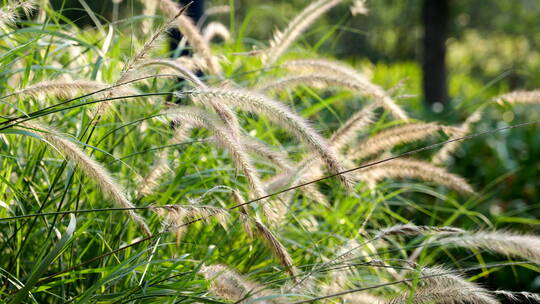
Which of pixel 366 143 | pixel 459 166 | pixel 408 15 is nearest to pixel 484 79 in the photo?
pixel 408 15

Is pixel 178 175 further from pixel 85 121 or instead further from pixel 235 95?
pixel 235 95

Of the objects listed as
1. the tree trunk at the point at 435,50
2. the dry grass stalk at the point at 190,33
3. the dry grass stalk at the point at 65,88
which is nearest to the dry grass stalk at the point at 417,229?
the dry grass stalk at the point at 65,88

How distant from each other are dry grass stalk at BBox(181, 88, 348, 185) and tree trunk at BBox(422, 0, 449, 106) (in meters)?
8.37

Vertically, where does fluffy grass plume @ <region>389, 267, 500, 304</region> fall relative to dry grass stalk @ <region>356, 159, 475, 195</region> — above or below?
above

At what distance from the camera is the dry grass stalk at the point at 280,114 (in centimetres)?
164

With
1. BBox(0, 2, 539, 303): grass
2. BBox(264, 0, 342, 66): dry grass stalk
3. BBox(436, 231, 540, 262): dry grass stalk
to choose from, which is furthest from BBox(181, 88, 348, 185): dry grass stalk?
BBox(264, 0, 342, 66): dry grass stalk

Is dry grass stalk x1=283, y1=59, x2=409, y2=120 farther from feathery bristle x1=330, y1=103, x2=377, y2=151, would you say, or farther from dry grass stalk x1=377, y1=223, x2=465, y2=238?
dry grass stalk x1=377, y1=223, x2=465, y2=238

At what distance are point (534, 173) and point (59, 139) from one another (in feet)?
11.4

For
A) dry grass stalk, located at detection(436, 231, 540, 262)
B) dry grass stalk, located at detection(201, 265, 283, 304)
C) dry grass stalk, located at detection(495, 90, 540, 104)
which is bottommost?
dry grass stalk, located at detection(436, 231, 540, 262)

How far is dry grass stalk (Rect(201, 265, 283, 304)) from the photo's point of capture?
1585 millimetres

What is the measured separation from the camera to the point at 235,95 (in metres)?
1.66

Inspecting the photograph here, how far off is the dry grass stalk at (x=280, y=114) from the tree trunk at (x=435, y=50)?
27.5ft

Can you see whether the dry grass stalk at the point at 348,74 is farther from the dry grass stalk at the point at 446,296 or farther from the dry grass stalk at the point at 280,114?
the dry grass stalk at the point at 446,296

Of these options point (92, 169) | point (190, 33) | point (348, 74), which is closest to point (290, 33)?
point (348, 74)
